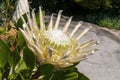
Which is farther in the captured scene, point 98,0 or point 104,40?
point 98,0

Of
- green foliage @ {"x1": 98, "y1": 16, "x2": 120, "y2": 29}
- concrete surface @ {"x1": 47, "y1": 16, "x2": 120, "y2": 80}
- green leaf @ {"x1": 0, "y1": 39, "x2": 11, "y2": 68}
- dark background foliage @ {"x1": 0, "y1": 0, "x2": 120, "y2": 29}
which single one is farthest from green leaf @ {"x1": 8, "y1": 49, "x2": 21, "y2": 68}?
green foliage @ {"x1": 98, "y1": 16, "x2": 120, "y2": 29}

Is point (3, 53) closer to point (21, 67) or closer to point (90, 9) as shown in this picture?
point (21, 67)

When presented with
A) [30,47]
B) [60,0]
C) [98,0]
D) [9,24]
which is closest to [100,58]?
[98,0]

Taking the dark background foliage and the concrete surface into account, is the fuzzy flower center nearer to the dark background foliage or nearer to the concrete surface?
the concrete surface

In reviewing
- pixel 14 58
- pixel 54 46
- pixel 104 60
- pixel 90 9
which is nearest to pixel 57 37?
pixel 54 46

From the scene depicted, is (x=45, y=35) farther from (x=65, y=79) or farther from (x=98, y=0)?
(x=98, y=0)

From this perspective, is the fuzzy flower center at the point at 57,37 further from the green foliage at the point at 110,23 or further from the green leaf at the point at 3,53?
the green foliage at the point at 110,23
